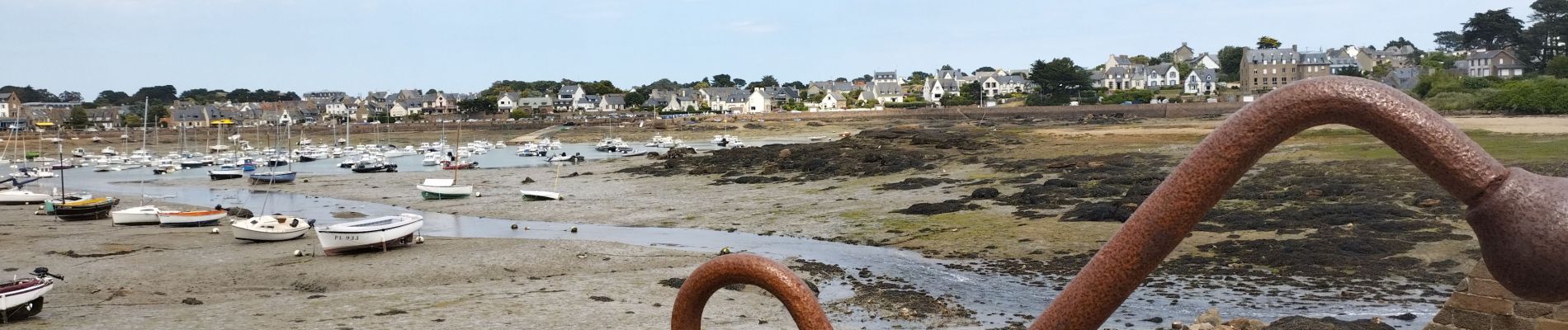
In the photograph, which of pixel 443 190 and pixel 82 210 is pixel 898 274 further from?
pixel 82 210

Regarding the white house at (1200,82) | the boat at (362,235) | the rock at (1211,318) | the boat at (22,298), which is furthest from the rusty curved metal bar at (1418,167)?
the white house at (1200,82)

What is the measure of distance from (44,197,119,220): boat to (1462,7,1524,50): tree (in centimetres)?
12171

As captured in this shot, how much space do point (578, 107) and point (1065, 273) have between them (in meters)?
158

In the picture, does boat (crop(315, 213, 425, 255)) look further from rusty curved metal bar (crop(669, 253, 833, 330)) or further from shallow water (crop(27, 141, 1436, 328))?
rusty curved metal bar (crop(669, 253, 833, 330))

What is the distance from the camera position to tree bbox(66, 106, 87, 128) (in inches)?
5659

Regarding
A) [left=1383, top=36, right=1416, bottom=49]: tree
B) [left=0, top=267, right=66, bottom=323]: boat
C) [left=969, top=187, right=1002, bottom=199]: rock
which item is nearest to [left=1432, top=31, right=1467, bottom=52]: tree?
[left=1383, top=36, right=1416, bottom=49]: tree

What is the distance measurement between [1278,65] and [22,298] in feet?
384

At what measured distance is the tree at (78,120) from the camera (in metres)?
144

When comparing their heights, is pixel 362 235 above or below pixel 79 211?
→ above

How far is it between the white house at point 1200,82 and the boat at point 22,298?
122591 mm

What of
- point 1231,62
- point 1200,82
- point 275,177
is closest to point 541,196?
point 275,177

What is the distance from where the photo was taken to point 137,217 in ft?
118

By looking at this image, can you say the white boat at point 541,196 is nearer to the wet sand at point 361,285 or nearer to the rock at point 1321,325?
the wet sand at point 361,285

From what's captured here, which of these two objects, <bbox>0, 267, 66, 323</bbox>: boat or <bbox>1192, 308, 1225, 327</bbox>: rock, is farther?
<bbox>0, 267, 66, 323</bbox>: boat
